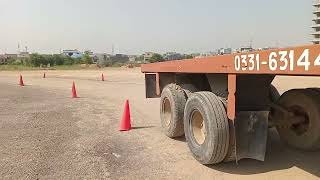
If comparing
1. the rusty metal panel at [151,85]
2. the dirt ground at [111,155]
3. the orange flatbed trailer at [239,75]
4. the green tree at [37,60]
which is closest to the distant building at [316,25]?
the orange flatbed trailer at [239,75]

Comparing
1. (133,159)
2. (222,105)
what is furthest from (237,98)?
(133,159)

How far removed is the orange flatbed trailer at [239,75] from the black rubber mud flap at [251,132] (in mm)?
26

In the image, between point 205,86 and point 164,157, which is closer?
point 164,157

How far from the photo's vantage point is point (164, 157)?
6.32m

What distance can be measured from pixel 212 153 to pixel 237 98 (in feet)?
2.54

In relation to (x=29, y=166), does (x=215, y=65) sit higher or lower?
higher

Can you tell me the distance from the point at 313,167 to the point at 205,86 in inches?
80.7

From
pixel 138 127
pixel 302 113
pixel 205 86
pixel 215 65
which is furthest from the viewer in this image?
pixel 138 127

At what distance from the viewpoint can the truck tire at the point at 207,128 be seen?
5.30 meters

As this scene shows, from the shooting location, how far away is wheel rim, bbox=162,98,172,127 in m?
7.84

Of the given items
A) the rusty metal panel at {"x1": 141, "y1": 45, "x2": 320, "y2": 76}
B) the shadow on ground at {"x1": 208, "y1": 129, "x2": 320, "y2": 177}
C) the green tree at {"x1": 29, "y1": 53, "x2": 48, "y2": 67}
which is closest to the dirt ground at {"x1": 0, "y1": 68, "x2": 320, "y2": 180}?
the shadow on ground at {"x1": 208, "y1": 129, "x2": 320, "y2": 177}

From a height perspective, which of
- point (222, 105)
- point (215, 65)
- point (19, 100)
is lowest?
point (19, 100)

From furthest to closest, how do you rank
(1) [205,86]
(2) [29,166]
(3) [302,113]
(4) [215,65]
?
(1) [205,86], (3) [302,113], (2) [29,166], (4) [215,65]

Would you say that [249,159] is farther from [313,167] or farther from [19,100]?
[19,100]
